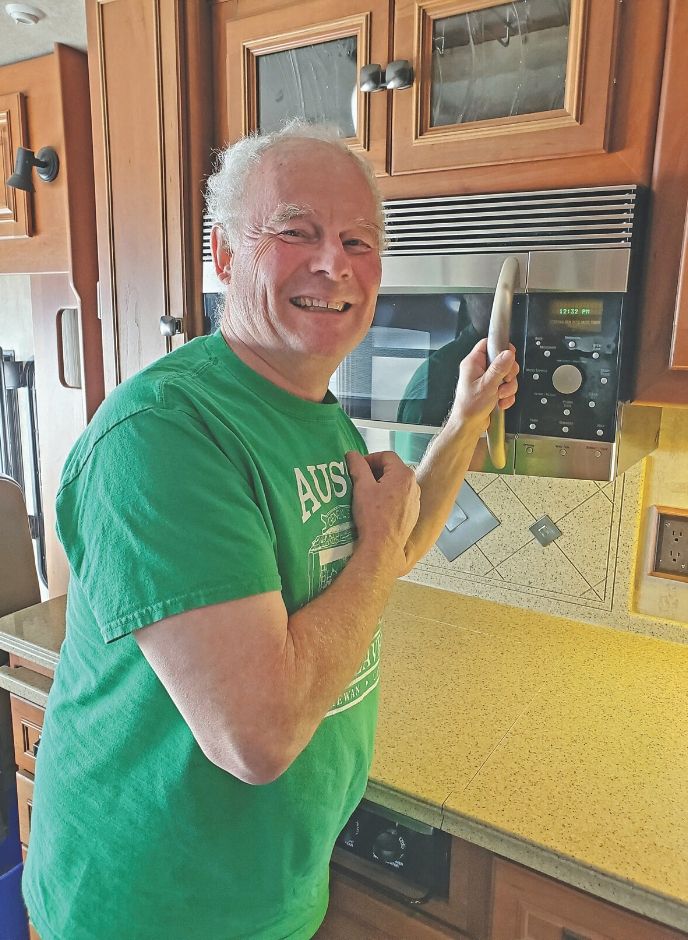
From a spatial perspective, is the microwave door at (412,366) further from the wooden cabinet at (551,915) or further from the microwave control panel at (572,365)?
the wooden cabinet at (551,915)

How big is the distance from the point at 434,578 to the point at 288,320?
1001mm

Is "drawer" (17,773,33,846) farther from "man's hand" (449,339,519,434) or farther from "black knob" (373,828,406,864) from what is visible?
"man's hand" (449,339,519,434)

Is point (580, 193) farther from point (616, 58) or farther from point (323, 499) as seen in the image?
point (323, 499)

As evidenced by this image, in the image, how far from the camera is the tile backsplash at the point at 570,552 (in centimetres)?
136

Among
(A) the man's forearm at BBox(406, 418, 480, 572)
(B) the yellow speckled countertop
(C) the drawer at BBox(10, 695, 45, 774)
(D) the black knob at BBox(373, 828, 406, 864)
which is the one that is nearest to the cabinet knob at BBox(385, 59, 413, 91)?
(A) the man's forearm at BBox(406, 418, 480, 572)

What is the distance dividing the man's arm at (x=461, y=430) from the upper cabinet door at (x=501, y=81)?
0.98ft

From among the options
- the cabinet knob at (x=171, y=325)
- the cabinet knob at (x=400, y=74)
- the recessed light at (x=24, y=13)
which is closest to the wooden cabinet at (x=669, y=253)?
the cabinet knob at (x=400, y=74)

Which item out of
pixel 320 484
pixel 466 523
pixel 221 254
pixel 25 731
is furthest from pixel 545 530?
pixel 25 731

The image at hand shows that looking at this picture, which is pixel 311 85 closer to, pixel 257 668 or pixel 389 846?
pixel 257 668

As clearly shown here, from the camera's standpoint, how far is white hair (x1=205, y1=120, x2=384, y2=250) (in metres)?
0.76

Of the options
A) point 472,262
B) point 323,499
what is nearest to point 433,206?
point 472,262

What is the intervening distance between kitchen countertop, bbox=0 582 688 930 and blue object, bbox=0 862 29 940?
58 centimetres

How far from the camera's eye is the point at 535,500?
146 centimetres

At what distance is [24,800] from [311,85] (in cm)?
149
